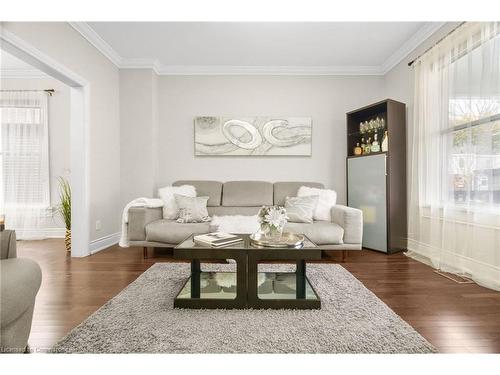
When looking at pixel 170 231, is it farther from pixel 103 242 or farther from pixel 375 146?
pixel 375 146

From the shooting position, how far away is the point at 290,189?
13.3ft

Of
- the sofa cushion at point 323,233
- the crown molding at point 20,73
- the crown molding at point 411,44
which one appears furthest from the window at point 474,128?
the crown molding at point 20,73

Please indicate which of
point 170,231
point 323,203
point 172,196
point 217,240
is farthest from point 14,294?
point 323,203

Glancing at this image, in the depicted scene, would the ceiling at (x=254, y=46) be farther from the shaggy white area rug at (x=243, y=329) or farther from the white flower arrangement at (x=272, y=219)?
the shaggy white area rug at (x=243, y=329)

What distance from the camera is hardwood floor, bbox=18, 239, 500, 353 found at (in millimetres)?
1620

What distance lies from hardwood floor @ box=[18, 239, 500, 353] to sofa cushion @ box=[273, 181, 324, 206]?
989 millimetres

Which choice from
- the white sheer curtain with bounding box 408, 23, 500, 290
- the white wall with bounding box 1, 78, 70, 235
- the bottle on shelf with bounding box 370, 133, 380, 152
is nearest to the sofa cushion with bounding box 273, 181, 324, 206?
the bottle on shelf with bounding box 370, 133, 380, 152

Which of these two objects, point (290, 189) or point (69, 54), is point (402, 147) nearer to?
point (290, 189)

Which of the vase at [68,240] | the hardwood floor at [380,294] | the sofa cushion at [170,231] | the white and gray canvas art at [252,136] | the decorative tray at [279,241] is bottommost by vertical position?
the hardwood floor at [380,294]

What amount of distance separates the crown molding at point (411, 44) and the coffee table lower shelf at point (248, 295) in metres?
3.19

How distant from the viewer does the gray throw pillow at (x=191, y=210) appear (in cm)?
348

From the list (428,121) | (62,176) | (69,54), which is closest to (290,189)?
(428,121)

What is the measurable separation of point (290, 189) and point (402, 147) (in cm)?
159

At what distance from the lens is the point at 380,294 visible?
2.21 metres
